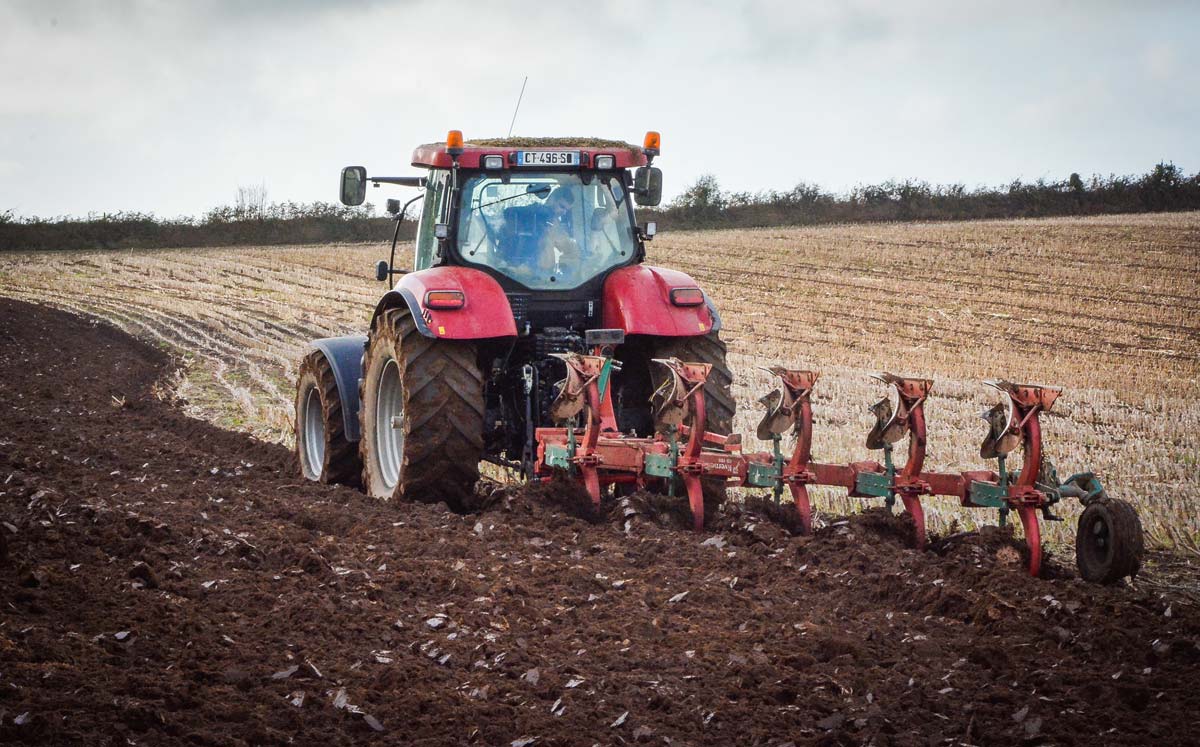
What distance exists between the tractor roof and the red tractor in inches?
0.4

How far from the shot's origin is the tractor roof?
6930 mm

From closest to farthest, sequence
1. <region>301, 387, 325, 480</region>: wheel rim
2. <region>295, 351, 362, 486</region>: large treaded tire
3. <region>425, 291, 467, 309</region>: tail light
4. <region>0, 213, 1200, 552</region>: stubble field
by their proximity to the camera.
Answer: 1. <region>425, 291, 467, 309</region>: tail light
2. <region>295, 351, 362, 486</region>: large treaded tire
3. <region>301, 387, 325, 480</region>: wheel rim
4. <region>0, 213, 1200, 552</region>: stubble field

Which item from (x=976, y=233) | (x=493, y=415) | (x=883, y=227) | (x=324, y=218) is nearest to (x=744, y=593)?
(x=493, y=415)

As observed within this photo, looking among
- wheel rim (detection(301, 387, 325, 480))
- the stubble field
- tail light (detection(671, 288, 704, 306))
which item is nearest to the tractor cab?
tail light (detection(671, 288, 704, 306))

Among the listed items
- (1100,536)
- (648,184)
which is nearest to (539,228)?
(648,184)

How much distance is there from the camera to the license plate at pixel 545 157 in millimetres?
6934

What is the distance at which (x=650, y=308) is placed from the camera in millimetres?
6715

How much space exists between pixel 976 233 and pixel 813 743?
27480 millimetres

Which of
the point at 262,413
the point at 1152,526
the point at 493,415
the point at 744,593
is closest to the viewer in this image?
the point at 744,593

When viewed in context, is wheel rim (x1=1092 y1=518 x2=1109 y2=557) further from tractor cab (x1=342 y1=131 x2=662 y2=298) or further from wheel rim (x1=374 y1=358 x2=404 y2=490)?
wheel rim (x1=374 y1=358 x2=404 y2=490)

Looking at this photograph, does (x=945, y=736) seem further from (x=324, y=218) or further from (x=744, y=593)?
(x=324, y=218)

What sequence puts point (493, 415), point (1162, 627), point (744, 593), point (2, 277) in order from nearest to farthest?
1. point (1162, 627)
2. point (744, 593)
3. point (493, 415)
4. point (2, 277)

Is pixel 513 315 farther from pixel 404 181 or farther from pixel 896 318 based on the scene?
pixel 896 318

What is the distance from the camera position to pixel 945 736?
3.44 meters
